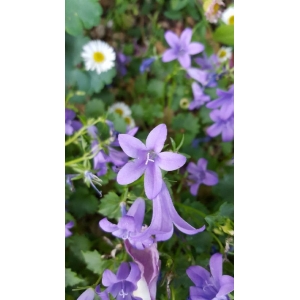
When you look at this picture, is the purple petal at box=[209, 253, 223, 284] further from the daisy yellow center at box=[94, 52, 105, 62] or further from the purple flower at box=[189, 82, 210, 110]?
the daisy yellow center at box=[94, 52, 105, 62]

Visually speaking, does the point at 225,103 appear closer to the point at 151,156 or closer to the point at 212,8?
the point at 212,8

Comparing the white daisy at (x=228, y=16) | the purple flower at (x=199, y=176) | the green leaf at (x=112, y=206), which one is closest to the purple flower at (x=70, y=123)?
the green leaf at (x=112, y=206)

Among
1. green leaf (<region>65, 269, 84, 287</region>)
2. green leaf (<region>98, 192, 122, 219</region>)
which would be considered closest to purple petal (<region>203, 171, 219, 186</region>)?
green leaf (<region>98, 192, 122, 219</region>)

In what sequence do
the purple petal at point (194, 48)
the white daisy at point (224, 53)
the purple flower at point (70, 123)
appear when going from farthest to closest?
the white daisy at point (224, 53), the purple petal at point (194, 48), the purple flower at point (70, 123)

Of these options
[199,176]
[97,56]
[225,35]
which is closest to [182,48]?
[225,35]

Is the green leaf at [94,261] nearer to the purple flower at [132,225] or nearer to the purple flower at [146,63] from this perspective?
the purple flower at [132,225]
